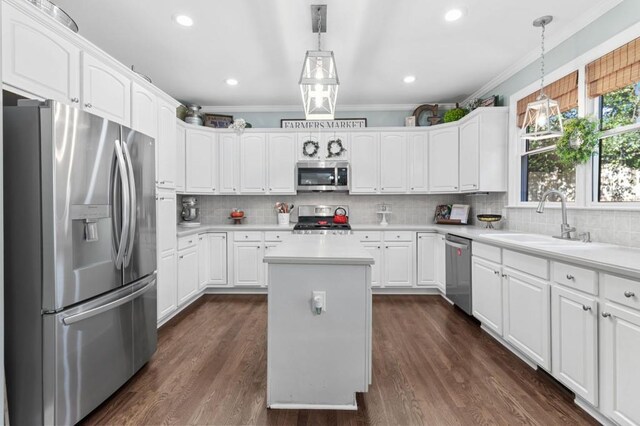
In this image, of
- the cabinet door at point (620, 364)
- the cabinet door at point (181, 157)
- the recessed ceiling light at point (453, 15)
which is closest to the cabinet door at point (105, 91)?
the cabinet door at point (181, 157)

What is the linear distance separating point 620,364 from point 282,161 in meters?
3.88

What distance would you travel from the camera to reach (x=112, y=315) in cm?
189

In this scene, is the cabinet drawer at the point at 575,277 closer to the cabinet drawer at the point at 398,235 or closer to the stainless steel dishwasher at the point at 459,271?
the stainless steel dishwasher at the point at 459,271

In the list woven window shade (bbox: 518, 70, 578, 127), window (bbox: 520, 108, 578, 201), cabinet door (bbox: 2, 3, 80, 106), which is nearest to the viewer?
cabinet door (bbox: 2, 3, 80, 106)

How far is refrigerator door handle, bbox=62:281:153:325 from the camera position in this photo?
1606 millimetres

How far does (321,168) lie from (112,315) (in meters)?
3.11

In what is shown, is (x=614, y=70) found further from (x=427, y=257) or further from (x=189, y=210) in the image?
(x=189, y=210)

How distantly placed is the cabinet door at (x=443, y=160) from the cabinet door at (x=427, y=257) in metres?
0.73

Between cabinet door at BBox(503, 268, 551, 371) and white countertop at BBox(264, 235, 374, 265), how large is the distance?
49.7 inches

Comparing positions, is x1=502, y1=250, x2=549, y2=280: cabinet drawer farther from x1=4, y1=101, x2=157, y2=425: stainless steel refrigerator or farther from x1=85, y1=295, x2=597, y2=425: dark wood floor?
x1=4, y1=101, x2=157, y2=425: stainless steel refrigerator

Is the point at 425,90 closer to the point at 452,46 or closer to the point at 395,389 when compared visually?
the point at 452,46

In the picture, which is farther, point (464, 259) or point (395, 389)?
point (464, 259)

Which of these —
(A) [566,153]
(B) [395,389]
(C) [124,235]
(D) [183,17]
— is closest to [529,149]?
(A) [566,153]

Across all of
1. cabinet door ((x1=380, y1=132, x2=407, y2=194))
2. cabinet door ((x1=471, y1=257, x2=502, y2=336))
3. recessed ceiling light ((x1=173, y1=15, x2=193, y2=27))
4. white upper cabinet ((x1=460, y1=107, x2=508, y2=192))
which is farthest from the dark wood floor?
recessed ceiling light ((x1=173, y1=15, x2=193, y2=27))
